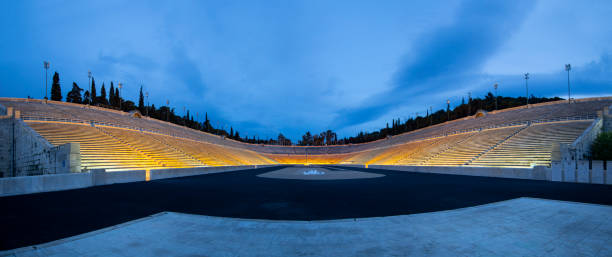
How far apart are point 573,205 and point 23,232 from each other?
1512 centimetres

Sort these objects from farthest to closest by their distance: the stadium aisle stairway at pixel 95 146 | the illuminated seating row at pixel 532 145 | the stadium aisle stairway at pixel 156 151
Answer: the stadium aisle stairway at pixel 156 151, the illuminated seating row at pixel 532 145, the stadium aisle stairway at pixel 95 146

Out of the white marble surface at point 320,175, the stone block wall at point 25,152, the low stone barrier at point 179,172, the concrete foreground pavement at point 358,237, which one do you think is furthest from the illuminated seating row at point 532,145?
the stone block wall at point 25,152

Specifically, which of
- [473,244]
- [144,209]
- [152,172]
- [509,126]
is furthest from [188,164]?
[509,126]

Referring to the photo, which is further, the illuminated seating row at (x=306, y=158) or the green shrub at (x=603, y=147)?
the illuminated seating row at (x=306, y=158)

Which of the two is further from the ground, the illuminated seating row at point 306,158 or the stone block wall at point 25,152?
the stone block wall at point 25,152

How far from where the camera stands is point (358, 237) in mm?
5203

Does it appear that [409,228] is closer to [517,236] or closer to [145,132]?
[517,236]

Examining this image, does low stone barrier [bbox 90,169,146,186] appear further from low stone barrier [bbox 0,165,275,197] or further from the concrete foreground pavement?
the concrete foreground pavement

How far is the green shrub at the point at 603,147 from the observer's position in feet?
60.5

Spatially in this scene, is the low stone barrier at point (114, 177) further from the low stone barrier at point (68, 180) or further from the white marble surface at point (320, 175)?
the white marble surface at point (320, 175)

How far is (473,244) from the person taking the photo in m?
4.85

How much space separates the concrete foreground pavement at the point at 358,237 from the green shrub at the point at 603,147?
1740cm

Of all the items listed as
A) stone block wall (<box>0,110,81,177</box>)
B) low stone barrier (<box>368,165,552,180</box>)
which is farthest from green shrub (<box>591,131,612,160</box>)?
stone block wall (<box>0,110,81,177</box>)

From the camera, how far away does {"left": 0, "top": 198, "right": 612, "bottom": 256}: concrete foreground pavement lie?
454 cm
